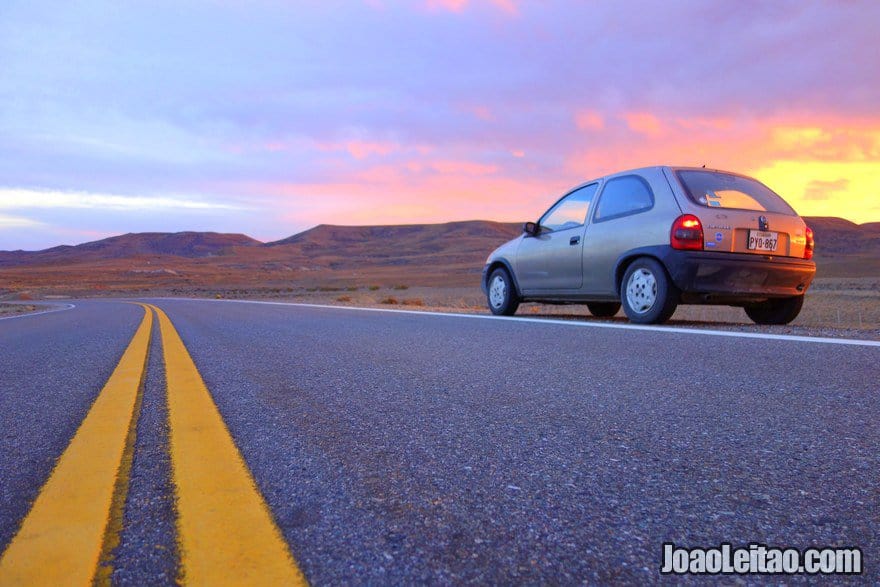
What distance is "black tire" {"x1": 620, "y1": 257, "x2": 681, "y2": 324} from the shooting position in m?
6.52

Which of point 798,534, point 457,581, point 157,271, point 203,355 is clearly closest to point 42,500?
point 457,581

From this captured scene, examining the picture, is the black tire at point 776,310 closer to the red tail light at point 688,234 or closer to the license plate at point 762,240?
the license plate at point 762,240

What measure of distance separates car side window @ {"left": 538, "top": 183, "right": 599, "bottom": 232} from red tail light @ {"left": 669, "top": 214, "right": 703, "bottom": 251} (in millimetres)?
1668

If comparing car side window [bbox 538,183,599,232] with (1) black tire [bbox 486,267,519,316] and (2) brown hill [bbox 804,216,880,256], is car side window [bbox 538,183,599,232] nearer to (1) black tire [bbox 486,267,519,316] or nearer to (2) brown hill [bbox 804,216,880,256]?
(1) black tire [bbox 486,267,519,316]

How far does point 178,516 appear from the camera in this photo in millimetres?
1606

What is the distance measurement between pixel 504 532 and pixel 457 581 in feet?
0.82

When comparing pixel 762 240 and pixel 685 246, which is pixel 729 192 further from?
pixel 685 246

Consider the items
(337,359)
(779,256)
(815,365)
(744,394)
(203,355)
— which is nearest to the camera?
(744,394)

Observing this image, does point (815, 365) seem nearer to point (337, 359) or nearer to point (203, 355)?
point (337, 359)

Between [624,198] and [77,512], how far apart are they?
6.65 metres

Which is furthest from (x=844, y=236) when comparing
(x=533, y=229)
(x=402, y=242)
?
(x=533, y=229)

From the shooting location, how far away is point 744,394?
10.1 feet

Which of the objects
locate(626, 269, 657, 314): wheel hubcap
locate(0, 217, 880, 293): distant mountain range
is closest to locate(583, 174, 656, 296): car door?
locate(626, 269, 657, 314): wheel hubcap

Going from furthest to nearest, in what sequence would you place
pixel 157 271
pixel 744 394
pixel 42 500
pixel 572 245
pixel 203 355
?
pixel 157 271 < pixel 572 245 < pixel 203 355 < pixel 744 394 < pixel 42 500
